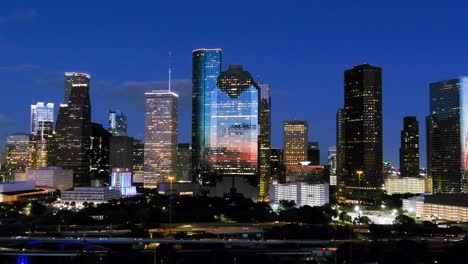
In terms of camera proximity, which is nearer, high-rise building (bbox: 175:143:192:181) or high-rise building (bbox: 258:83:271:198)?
high-rise building (bbox: 258:83:271:198)

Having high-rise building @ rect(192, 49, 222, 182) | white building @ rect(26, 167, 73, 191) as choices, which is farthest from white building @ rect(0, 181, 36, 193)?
high-rise building @ rect(192, 49, 222, 182)

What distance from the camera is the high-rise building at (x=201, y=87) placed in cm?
11750

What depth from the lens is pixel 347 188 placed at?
101375mm

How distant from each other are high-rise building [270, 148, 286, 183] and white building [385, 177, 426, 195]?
22.4 meters

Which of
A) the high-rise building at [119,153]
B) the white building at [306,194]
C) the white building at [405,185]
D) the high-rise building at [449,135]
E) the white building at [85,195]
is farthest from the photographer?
the high-rise building at [119,153]

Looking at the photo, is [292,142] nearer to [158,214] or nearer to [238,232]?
[158,214]

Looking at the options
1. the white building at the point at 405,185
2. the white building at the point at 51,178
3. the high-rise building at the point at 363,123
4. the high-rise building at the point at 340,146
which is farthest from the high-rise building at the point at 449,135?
the white building at the point at 51,178

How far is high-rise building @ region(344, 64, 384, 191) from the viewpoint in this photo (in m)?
102

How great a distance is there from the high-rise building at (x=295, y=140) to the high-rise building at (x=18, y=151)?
62556 millimetres

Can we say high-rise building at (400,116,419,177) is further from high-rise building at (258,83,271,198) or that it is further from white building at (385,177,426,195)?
high-rise building at (258,83,271,198)

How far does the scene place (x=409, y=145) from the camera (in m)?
122

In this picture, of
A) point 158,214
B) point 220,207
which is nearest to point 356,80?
point 220,207

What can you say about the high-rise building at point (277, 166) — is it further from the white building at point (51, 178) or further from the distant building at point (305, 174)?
the white building at point (51, 178)

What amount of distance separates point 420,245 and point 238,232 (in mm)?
13621
